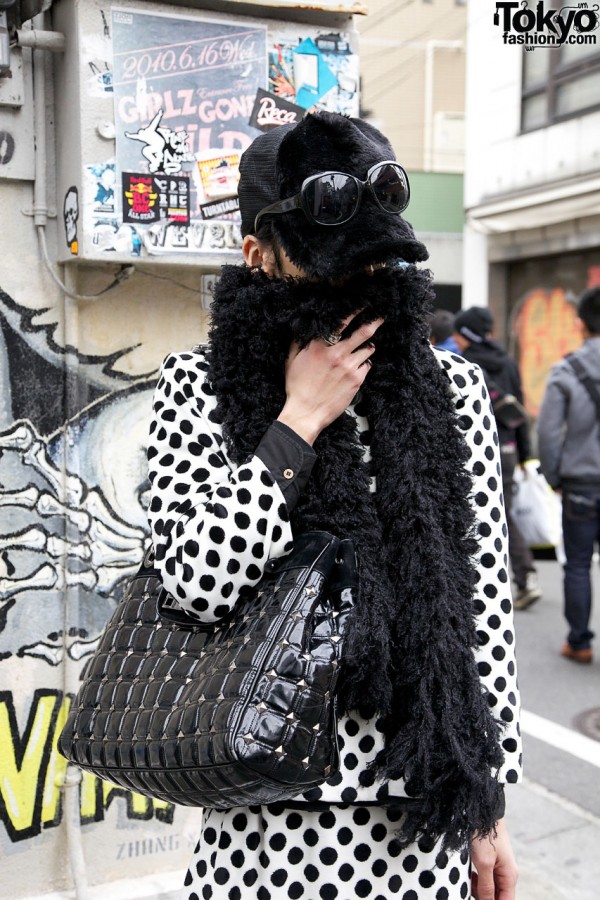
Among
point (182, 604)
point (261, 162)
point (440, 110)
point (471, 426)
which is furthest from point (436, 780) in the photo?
point (440, 110)

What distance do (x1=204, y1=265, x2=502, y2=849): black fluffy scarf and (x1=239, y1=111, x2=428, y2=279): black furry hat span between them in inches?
1.5

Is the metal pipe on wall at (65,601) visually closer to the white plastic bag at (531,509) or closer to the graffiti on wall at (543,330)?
the white plastic bag at (531,509)

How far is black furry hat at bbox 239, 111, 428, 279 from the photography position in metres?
1.38

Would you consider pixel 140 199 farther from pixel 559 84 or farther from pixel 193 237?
pixel 559 84

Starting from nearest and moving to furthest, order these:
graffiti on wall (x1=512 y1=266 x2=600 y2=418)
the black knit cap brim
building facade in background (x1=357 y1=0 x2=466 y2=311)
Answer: the black knit cap brim < graffiti on wall (x1=512 y1=266 x2=600 y2=418) < building facade in background (x1=357 y1=0 x2=466 y2=311)

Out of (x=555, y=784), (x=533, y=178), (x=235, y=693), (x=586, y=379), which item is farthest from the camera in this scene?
(x=533, y=178)

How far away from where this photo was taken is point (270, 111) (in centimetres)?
269

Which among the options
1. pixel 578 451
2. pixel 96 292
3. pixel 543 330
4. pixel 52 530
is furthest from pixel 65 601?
pixel 543 330

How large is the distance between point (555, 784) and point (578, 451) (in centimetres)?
201

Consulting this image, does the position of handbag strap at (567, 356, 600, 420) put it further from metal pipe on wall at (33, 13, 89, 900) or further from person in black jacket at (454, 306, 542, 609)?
metal pipe on wall at (33, 13, 89, 900)

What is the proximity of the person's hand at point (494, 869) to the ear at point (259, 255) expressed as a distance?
99 centimetres

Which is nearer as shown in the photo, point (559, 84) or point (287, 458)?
point (287, 458)

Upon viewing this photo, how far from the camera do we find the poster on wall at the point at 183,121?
8.30ft

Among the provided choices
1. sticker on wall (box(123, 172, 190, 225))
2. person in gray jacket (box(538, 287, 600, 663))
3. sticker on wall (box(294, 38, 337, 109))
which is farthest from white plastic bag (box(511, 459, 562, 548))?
sticker on wall (box(123, 172, 190, 225))
